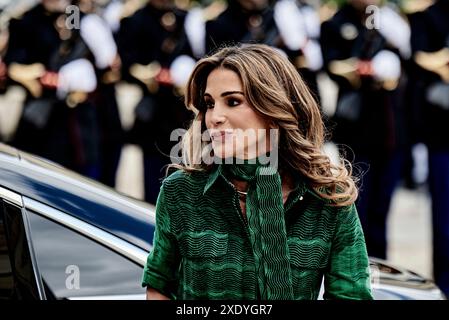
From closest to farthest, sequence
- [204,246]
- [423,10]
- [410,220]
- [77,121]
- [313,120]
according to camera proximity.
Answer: [204,246]
[313,120]
[423,10]
[77,121]
[410,220]

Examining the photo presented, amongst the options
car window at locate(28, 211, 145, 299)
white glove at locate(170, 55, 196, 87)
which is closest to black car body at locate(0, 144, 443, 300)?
car window at locate(28, 211, 145, 299)

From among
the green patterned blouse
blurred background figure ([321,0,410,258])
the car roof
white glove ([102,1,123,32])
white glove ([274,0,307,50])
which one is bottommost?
the green patterned blouse

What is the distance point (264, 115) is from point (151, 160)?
4492 mm

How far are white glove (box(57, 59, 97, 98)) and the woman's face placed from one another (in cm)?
441

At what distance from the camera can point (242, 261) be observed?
88.2 inches

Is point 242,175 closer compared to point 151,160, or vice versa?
point 242,175

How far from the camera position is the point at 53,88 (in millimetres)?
6645

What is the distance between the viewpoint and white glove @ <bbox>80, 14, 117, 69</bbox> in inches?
267

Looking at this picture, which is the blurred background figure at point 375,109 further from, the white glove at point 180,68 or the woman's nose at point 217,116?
the woman's nose at point 217,116

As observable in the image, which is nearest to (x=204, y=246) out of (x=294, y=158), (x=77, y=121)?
(x=294, y=158)

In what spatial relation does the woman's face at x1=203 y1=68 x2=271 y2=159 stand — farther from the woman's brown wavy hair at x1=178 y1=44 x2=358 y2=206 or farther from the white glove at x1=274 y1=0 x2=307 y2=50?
the white glove at x1=274 y1=0 x2=307 y2=50

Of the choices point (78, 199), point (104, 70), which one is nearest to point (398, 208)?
point (104, 70)

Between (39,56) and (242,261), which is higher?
(39,56)
